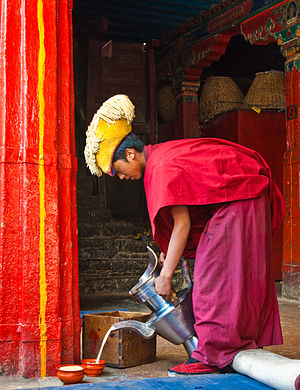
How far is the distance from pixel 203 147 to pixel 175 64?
18.6 feet

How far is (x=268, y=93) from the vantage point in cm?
764

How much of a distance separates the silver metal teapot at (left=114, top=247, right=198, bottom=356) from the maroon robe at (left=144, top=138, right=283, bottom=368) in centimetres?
10

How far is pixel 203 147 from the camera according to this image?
9.00 feet

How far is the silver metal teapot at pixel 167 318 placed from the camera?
2760 millimetres

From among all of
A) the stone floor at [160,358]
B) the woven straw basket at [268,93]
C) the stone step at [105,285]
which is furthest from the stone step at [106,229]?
the woven straw basket at [268,93]

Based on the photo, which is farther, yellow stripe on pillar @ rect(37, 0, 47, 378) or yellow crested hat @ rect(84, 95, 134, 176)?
yellow crested hat @ rect(84, 95, 134, 176)

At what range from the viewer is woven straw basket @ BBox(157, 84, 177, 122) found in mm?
8523

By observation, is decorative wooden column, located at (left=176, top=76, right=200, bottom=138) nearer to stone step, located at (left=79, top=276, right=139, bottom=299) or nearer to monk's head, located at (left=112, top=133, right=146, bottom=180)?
stone step, located at (left=79, top=276, right=139, bottom=299)

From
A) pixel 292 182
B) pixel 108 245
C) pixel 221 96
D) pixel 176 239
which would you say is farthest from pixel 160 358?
pixel 221 96

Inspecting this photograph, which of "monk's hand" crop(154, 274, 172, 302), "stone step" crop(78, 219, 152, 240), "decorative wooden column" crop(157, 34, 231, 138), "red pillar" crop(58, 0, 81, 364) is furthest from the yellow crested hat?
"decorative wooden column" crop(157, 34, 231, 138)

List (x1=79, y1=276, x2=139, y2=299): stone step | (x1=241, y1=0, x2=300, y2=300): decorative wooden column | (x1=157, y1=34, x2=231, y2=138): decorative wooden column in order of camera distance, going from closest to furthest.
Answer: (x1=241, y1=0, x2=300, y2=300): decorative wooden column < (x1=79, y1=276, x2=139, y2=299): stone step < (x1=157, y1=34, x2=231, y2=138): decorative wooden column

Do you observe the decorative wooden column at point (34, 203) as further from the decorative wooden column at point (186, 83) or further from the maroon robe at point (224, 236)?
the decorative wooden column at point (186, 83)

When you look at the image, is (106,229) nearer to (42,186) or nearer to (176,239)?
(42,186)

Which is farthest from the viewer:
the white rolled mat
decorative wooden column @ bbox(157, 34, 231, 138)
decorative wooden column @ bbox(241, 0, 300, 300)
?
decorative wooden column @ bbox(157, 34, 231, 138)
